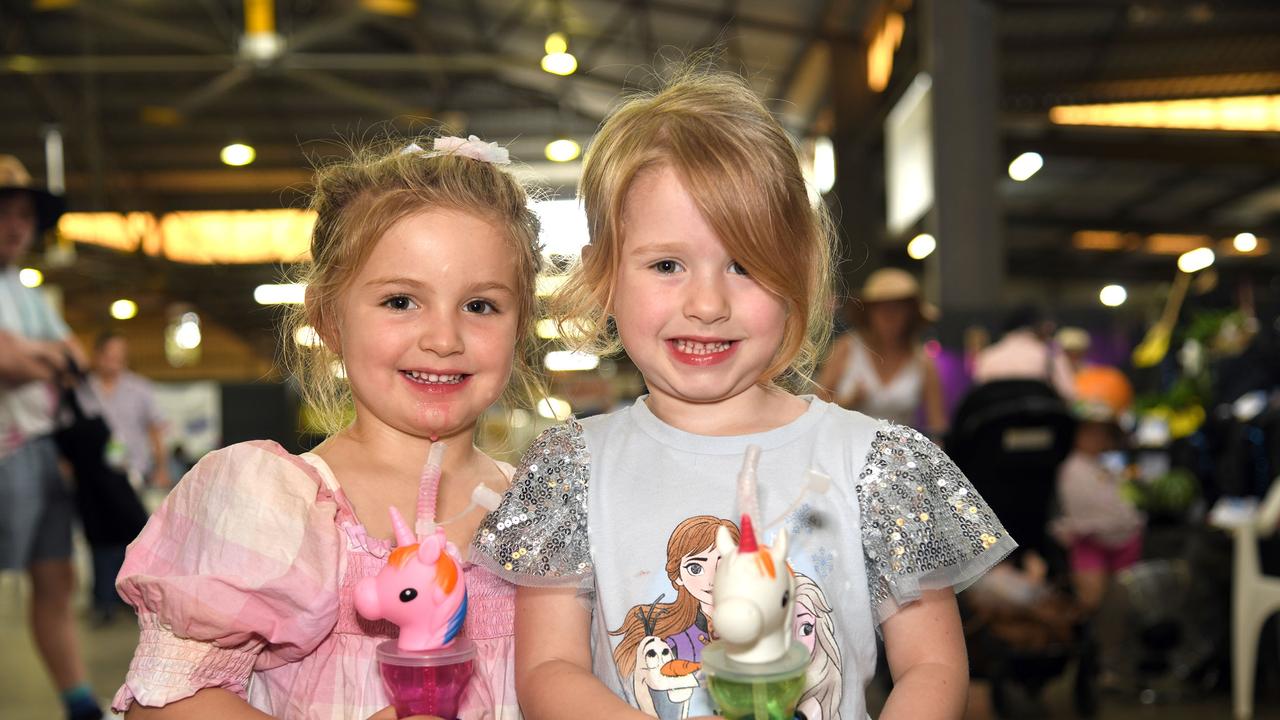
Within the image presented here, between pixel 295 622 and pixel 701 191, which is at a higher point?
pixel 701 191

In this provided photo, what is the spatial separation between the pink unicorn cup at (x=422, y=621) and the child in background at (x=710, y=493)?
13 cm

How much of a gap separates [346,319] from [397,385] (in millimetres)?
113

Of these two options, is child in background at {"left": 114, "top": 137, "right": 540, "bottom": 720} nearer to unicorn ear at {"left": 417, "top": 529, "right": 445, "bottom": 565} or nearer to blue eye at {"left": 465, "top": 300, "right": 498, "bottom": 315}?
blue eye at {"left": 465, "top": 300, "right": 498, "bottom": 315}

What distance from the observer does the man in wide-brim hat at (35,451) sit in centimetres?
350

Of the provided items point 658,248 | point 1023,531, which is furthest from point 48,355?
point 1023,531

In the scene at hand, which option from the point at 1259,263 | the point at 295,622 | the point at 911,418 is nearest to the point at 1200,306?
the point at 911,418

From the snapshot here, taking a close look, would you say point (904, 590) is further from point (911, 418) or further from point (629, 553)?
point (911, 418)

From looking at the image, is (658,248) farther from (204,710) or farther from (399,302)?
(204,710)

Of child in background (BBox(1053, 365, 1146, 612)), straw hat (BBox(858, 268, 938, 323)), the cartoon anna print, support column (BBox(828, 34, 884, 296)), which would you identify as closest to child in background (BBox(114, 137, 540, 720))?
the cartoon anna print

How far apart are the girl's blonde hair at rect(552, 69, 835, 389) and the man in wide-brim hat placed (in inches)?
103

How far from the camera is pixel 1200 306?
235 inches

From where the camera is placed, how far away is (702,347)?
1.33m

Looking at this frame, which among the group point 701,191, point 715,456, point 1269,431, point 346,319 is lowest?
point 1269,431

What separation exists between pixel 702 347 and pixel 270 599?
0.53m
